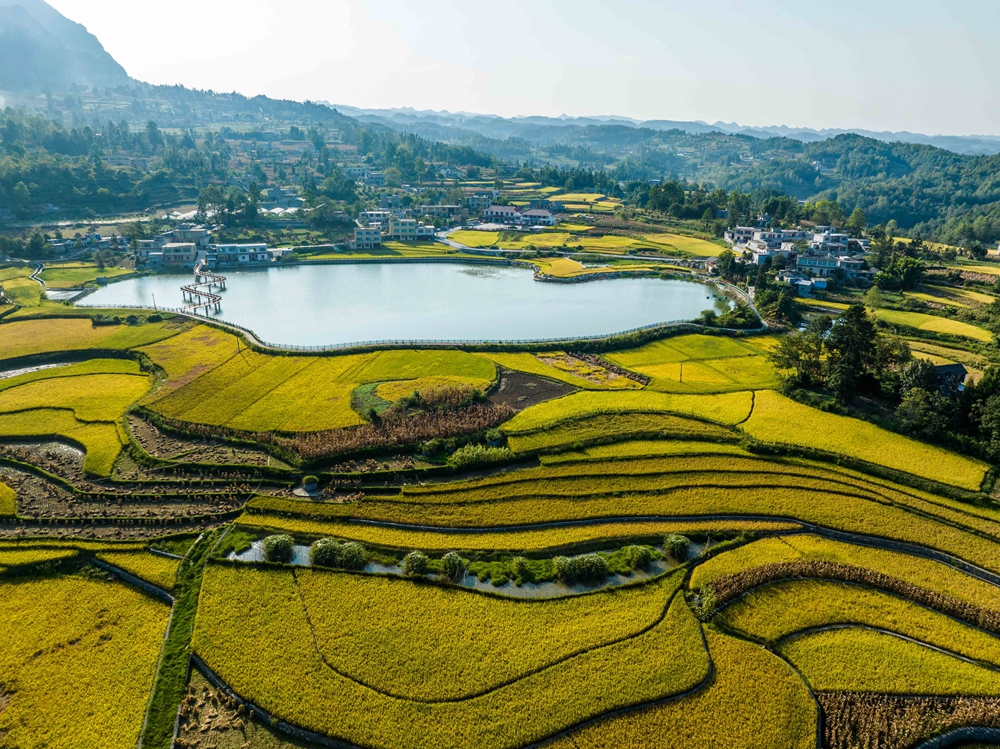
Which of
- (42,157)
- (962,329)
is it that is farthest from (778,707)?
(42,157)

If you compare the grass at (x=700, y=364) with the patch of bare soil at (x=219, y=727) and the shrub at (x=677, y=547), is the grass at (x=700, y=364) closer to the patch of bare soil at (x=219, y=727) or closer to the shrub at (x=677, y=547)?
the shrub at (x=677, y=547)

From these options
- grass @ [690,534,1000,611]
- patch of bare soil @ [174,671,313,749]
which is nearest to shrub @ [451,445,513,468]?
grass @ [690,534,1000,611]

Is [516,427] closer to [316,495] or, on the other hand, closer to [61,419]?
[316,495]

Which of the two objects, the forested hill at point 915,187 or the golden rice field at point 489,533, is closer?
the golden rice field at point 489,533

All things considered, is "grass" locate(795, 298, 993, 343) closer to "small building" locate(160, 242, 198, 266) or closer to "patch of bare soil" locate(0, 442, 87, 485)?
"patch of bare soil" locate(0, 442, 87, 485)

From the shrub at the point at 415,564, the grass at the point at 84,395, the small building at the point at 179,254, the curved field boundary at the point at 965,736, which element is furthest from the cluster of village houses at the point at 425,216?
the curved field boundary at the point at 965,736

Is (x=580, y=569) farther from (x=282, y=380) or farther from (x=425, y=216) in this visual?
(x=425, y=216)
